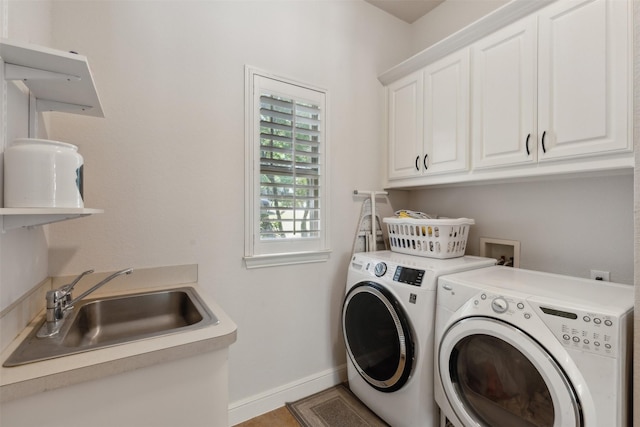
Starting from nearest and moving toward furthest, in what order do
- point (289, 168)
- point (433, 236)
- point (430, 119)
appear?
point (433, 236)
point (289, 168)
point (430, 119)

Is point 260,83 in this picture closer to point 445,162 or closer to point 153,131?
point 153,131

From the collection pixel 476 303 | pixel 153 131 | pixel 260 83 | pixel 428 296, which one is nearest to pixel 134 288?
pixel 153 131

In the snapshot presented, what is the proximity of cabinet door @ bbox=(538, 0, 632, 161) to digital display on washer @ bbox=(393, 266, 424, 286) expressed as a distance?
861 mm

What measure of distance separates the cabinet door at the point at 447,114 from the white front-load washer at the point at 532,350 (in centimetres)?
78

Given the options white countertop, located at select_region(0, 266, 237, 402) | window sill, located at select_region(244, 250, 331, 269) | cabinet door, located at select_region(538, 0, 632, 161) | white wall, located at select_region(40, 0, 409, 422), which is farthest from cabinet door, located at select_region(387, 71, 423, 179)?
white countertop, located at select_region(0, 266, 237, 402)

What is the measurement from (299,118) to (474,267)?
4.74 feet

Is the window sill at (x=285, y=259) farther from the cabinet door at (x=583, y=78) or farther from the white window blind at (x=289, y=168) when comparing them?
the cabinet door at (x=583, y=78)

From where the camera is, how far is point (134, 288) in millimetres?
1429

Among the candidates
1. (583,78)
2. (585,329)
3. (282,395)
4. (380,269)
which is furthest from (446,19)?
(282,395)

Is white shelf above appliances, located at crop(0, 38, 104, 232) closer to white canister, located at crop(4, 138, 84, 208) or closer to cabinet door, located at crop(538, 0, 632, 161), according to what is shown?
white canister, located at crop(4, 138, 84, 208)

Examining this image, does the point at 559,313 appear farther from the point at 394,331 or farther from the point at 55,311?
the point at 55,311

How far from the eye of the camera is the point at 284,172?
6.21 feet

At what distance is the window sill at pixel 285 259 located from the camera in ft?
5.83

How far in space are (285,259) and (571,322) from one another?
1434mm
